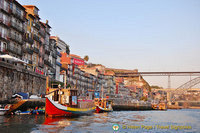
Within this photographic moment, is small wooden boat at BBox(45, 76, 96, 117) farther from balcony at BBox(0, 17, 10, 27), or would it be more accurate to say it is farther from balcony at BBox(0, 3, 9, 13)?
balcony at BBox(0, 3, 9, 13)

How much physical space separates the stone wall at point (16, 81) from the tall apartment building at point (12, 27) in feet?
19.2

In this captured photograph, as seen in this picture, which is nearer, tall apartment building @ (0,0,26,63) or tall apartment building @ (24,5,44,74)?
tall apartment building @ (0,0,26,63)

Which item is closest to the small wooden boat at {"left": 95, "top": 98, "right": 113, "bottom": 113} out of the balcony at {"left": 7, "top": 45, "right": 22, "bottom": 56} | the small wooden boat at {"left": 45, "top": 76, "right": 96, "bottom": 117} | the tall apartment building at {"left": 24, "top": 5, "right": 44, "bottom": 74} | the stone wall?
the stone wall

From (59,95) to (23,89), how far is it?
14973 mm

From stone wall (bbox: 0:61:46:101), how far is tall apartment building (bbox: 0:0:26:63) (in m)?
5.84

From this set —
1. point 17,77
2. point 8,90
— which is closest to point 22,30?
point 17,77

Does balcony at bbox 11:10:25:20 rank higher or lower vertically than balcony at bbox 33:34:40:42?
higher

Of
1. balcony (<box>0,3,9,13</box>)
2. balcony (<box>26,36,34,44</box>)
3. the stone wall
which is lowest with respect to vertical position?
the stone wall

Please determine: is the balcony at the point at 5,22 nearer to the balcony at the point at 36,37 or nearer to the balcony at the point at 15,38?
the balcony at the point at 15,38

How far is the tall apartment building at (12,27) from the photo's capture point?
2105 inches

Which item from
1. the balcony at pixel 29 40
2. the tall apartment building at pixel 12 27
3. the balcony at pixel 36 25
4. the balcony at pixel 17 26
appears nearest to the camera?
the tall apartment building at pixel 12 27

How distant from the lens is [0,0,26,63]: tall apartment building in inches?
2105

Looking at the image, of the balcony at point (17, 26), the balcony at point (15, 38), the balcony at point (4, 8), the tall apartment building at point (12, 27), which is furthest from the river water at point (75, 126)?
A: the balcony at point (17, 26)

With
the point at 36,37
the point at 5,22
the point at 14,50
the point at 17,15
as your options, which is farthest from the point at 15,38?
the point at 36,37
